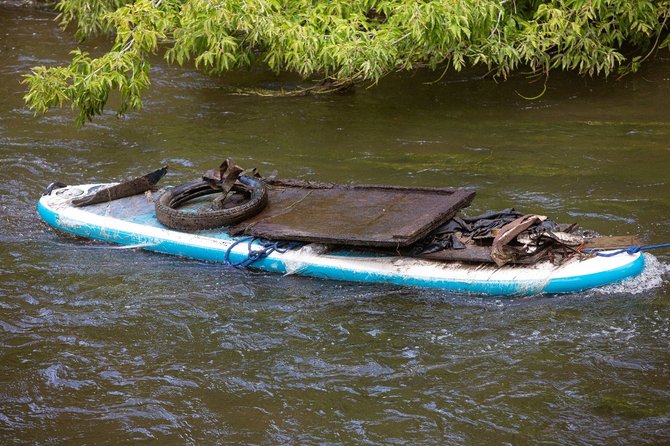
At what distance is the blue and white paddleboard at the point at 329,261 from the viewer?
661 cm

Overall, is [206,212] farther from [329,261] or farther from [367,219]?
[367,219]

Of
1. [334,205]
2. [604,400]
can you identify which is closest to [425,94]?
[334,205]

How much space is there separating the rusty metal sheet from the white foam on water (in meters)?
1.32

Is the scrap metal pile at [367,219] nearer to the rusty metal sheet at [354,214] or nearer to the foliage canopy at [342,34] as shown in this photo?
the rusty metal sheet at [354,214]

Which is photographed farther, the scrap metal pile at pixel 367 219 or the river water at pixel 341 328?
the scrap metal pile at pixel 367 219

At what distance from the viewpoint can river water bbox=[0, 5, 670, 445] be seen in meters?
5.52

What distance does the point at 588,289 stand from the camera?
21.8 feet

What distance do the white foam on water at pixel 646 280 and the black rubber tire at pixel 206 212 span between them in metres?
2.87

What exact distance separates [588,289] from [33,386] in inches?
155

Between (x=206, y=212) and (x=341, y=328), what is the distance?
184cm

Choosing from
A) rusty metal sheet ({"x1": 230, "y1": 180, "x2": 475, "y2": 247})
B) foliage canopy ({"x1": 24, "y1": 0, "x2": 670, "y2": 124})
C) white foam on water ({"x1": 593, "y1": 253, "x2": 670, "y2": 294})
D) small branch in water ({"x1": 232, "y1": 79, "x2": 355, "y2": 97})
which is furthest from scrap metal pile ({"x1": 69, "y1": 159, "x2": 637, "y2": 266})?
small branch in water ({"x1": 232, "y1": 79, "x2": 355, "y2": 97})

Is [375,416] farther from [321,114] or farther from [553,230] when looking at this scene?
[321,114]

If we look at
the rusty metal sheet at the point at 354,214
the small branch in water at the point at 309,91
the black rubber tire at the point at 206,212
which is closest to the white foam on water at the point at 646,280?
the rusty metal sheet at the point at 354,214

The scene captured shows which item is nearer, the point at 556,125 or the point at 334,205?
the point at 334,205
